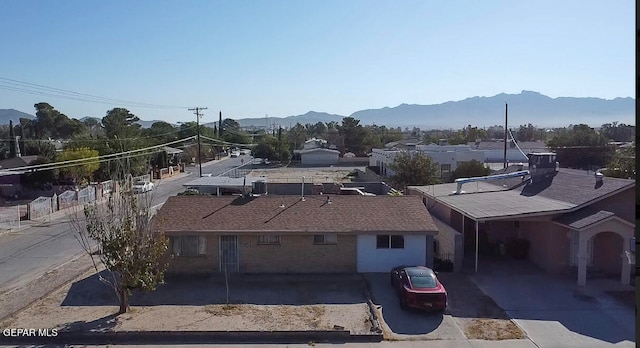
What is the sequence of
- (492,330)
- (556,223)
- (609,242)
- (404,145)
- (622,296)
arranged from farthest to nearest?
(404,145)
(556,223)
(609,242)
(622,296)
(492,330)

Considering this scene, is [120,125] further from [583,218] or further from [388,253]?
[583,218]

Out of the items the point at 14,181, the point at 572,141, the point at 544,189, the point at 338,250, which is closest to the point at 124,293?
the point at 338,250

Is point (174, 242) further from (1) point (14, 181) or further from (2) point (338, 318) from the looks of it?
(1) point (14, 181)

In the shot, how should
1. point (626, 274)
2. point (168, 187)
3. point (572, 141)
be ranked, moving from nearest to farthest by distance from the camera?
point (626, 274), point (168, 187), point (572, 141)

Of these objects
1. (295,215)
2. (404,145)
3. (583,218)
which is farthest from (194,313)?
(404,145)

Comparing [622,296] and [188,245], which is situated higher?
[188,245]

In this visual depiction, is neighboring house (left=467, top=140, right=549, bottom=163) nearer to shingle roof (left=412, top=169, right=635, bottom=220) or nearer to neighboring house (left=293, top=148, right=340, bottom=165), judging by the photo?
Result: neighboring house (left=293, top=148, right=340, bottom=165)
